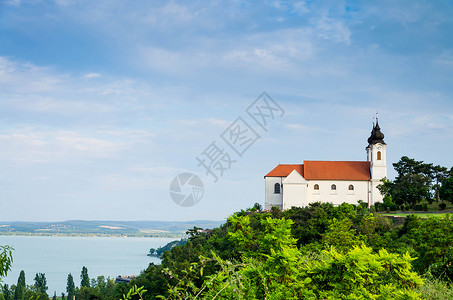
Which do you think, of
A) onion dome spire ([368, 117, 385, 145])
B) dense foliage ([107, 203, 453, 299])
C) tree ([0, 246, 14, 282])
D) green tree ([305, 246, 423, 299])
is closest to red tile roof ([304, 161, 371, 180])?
onion dome spire ([368, 117, 385, 145])

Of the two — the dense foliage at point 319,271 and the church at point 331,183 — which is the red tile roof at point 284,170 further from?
the dense foliage at point 319,271

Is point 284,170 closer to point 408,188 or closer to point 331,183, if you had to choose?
point 331,183

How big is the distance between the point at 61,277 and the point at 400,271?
88738mm

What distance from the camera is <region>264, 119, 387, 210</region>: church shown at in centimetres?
4047

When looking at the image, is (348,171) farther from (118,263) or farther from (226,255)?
(118,263)

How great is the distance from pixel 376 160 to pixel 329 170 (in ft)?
14.6

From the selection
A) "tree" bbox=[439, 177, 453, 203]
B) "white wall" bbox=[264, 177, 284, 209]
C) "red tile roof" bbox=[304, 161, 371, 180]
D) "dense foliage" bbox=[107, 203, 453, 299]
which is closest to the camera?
"dense foliage" bbox=[107, 203, 453, 299]

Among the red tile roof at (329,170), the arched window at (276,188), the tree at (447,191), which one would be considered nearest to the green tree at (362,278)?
the tree at (447,191)

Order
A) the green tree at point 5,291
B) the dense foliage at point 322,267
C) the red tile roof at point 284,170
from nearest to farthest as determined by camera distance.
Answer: the dense foliage at point 322,267
the green tree at point 5,291
the red tile roof at point 284,170

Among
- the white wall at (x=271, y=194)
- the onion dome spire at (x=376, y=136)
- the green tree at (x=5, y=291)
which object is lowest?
the green tree at (x=5, y=291)

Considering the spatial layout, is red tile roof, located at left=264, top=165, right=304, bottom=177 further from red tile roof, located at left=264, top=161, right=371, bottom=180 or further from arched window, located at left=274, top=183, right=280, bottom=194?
arched window, located at left=274, top=183, right=280, bottom=194

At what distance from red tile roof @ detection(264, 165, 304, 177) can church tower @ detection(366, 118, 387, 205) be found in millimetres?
6534

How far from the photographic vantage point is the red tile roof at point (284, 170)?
41.9 meters

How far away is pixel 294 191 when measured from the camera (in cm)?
4050
